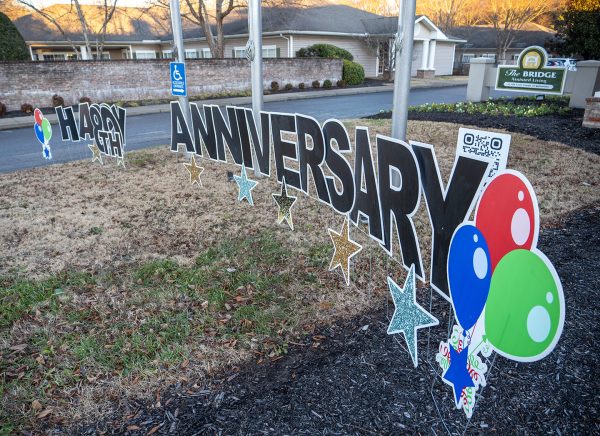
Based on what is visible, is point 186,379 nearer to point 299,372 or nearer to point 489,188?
point 299,372

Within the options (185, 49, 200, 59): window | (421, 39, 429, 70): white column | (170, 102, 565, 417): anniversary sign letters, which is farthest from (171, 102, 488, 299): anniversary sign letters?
(421, 39, 429, 70): white column

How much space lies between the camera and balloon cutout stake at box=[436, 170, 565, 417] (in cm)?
199

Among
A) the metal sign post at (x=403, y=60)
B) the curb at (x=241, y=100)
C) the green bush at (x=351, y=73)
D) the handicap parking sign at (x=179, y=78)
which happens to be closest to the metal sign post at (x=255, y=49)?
the handicap parking sign at (x=179, y=78)

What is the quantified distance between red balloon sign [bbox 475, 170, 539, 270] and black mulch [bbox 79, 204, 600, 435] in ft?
2.70

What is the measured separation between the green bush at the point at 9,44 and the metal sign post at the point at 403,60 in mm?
20091

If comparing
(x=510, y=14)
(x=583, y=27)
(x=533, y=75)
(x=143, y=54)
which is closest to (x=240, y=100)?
(x=533, y=75)

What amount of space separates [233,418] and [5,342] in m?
2.12

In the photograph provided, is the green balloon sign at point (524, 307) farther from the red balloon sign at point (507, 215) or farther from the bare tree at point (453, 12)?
the bare tree at point (453, 12)

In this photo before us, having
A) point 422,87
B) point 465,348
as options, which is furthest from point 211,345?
point 422,87

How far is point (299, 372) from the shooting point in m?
3.21

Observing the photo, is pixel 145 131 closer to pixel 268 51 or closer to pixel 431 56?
pixel 268 51

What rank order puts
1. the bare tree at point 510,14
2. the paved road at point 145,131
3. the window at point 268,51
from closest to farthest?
the paved road at point 145,131, the window at point 268,51, the bare tree at point 510,14

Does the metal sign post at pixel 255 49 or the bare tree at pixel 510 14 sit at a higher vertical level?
the bare tree at pixel 510 14

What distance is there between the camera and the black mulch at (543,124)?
9.92 meters
